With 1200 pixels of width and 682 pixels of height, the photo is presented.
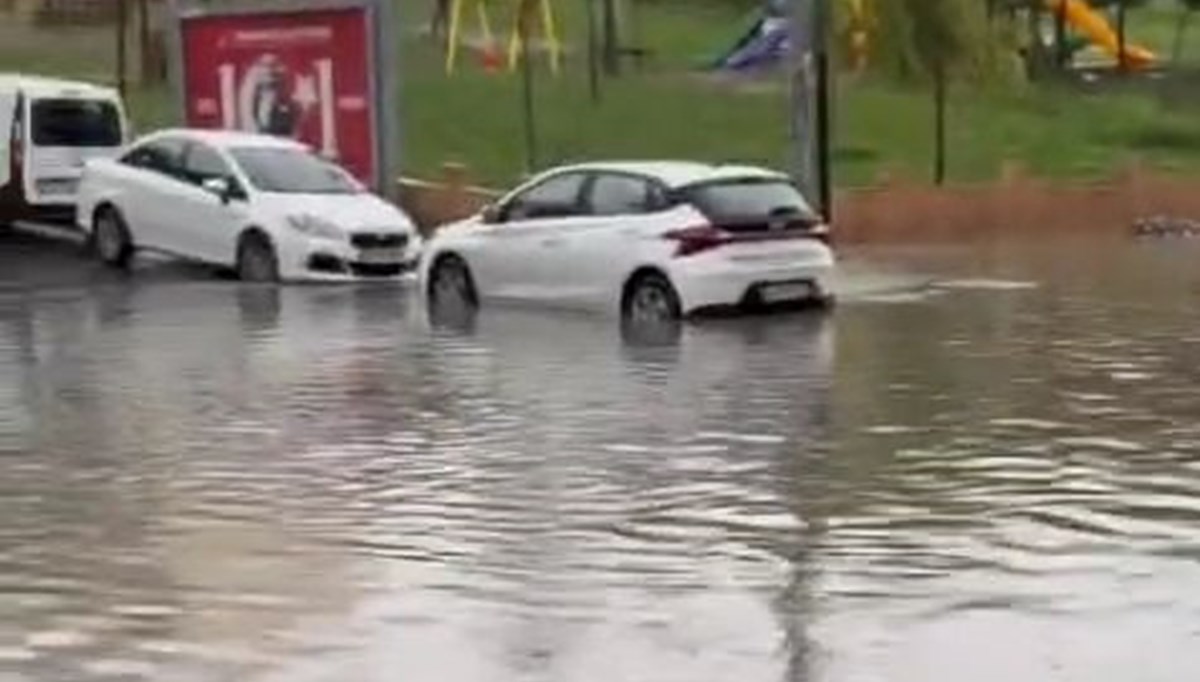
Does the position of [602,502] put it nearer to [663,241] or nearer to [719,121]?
[663,241]

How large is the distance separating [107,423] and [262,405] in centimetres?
128

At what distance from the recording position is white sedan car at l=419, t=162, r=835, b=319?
2539 centimetres

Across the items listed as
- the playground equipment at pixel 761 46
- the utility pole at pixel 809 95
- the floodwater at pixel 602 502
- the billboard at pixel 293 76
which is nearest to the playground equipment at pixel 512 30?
the playground equipment at pixel 761 46

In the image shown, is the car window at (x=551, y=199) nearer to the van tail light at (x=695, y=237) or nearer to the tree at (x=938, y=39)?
the van tail light at (x=695, y=237)

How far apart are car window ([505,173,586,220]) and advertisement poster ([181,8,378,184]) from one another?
8831 millimetres

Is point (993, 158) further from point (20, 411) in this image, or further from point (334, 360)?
point (20, 411)

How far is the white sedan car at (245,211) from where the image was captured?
3053cm

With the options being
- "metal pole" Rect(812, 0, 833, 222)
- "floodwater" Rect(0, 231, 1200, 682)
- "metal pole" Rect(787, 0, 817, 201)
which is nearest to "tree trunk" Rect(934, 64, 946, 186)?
"metal pole" Rect(812, 0, 833, 222)

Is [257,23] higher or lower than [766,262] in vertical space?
higher

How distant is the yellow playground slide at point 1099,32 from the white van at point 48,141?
41.8 m

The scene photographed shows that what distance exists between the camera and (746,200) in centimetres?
2570

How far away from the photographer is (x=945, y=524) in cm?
1328

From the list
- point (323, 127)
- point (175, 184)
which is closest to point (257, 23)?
point (323, 127)

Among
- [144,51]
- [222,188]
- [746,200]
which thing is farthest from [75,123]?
[144,51]
